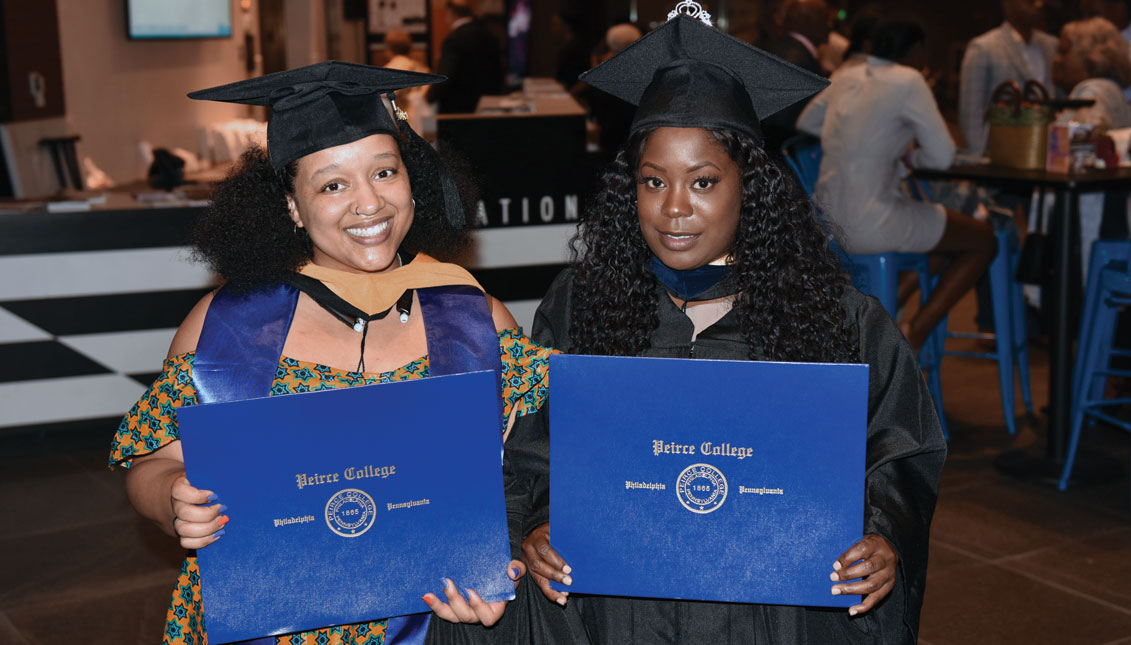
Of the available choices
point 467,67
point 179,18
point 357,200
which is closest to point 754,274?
point 357,200

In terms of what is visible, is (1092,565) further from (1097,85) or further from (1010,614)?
(1097,85)

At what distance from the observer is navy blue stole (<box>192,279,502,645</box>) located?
73.5 inches

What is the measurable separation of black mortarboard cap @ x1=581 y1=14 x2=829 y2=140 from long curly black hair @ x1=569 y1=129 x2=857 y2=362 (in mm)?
38

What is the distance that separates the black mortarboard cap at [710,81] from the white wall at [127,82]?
23.5 ft

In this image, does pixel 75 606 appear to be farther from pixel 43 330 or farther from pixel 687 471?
pixel 687 471

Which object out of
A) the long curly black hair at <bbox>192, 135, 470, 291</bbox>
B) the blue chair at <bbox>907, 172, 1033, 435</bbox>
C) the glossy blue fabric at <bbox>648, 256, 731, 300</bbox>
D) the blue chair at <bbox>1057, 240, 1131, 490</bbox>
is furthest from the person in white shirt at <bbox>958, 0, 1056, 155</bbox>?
the long curly black hair at <bbox>192, 135, 470, 291</bbox>

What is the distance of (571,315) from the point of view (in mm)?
2141

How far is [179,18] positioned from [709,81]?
28.6ft

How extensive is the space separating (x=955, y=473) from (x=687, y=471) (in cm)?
318

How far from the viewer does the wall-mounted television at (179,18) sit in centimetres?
905

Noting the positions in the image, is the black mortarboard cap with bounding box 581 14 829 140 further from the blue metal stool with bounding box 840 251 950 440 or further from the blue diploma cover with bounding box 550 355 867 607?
the blue metal stool with bounding box 840 251 950 440

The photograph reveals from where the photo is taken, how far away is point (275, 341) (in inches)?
74.8

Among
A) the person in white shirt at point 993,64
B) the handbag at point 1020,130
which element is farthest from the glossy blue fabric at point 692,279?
the person in white shirt at point 993,64

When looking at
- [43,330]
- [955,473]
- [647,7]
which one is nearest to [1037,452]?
[955,473]
